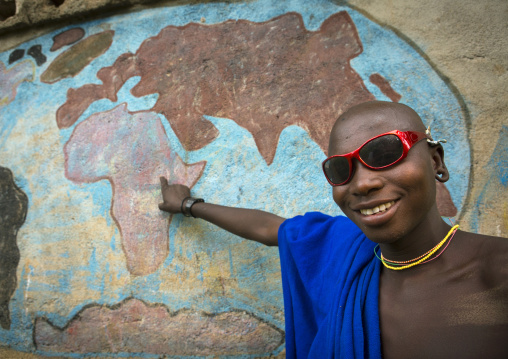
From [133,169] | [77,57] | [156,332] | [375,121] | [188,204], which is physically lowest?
[156,332]

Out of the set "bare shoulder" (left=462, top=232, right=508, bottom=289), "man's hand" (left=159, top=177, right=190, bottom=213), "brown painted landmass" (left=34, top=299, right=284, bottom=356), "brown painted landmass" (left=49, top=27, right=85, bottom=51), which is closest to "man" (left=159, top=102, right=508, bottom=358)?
"bare shoulder" (left=462, top=232, right=508, bottom=289)

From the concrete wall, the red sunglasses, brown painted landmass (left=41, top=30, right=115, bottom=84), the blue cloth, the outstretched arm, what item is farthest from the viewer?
brown painted landmass (left=41, top=30, right=115, bottom=84)

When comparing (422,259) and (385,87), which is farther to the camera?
(385,87)

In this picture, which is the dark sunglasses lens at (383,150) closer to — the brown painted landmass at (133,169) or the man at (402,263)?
the man at (402,263)

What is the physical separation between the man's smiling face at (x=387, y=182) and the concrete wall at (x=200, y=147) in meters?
0.82

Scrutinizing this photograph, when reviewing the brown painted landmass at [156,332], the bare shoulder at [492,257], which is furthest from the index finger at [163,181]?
the bare shoulder at [492,257]

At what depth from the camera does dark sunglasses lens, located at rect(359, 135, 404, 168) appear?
1122mm

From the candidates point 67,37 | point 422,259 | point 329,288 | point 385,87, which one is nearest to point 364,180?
point 422,259

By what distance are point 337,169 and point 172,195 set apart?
1.22 metres

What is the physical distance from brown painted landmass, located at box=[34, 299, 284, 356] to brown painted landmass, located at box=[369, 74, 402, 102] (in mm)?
1398

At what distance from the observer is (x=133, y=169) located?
2.34m

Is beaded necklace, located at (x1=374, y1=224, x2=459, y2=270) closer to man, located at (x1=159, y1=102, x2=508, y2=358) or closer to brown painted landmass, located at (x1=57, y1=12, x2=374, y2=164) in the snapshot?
man, located at (x1=159, y1=102, x2=508, y2=358)

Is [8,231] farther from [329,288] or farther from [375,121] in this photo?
[375,121]

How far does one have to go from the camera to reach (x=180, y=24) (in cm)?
250
